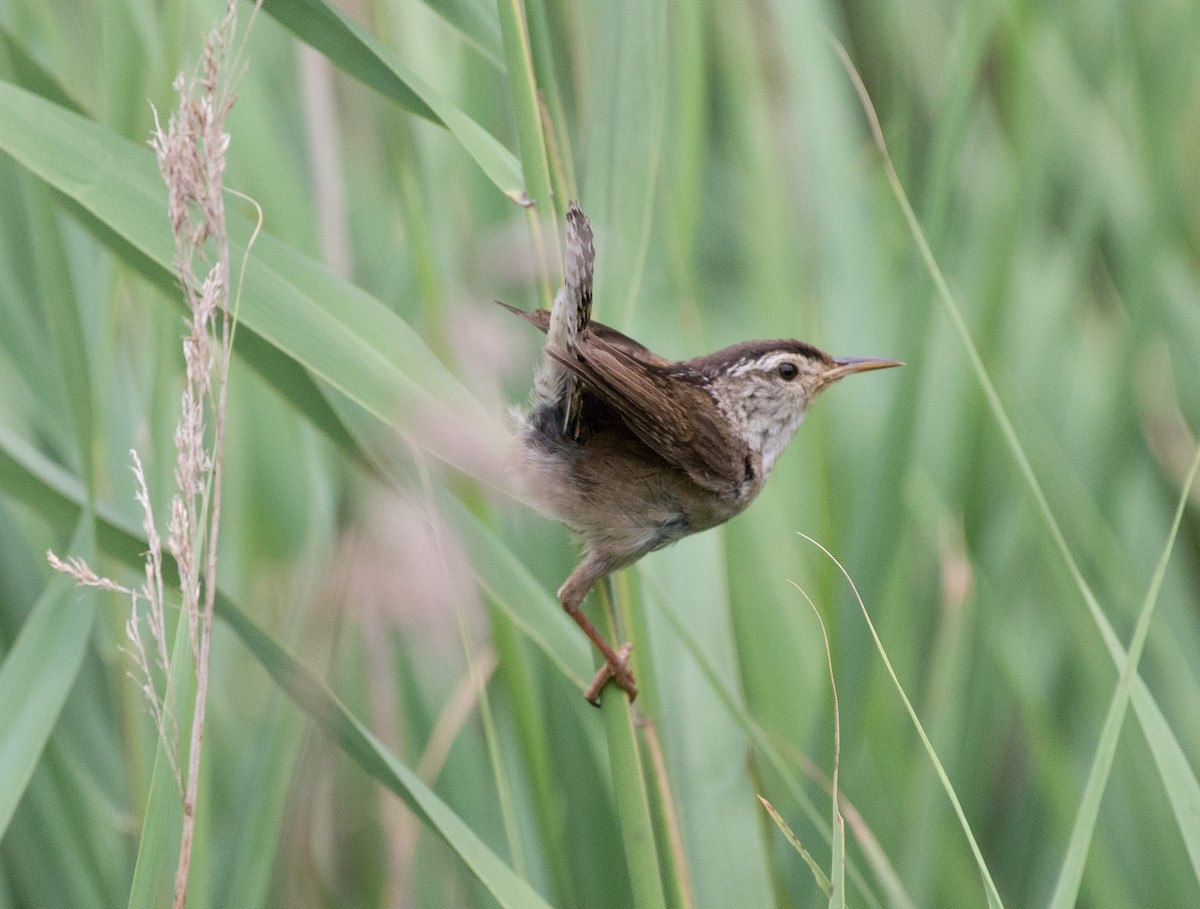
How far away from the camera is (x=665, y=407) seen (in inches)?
73.4

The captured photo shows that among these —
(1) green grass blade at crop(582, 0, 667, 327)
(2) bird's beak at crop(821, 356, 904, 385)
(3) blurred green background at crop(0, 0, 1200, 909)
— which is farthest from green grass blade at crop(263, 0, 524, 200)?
(2) bird's beak at crop(821, 356, 904, 385)

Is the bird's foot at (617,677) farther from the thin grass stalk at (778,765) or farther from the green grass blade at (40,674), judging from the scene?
the green grass blade at (40,674)

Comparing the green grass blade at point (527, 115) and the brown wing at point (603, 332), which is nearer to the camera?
the green grass blade at point (527, 115)

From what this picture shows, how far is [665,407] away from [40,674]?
930 millimetres

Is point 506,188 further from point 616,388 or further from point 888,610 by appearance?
point 888,610

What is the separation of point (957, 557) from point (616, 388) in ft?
2.67

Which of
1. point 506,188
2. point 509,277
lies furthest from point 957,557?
point 506,188

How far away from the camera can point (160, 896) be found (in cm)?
180

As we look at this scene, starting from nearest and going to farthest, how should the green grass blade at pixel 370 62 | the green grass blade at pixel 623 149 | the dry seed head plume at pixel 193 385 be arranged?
1. the dry seed head plume at pixel 193 385
2. the green grass blade at pixel 370 62
3. the green grass blade at pixel 623 149

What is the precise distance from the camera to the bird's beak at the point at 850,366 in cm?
217

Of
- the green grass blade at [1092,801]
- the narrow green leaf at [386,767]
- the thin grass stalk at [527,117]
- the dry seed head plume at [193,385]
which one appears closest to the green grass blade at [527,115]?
the thin grass stalk at [527,117]

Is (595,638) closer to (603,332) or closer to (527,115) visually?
(603,332)

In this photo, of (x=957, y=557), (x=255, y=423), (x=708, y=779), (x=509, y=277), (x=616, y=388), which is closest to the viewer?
(x=616, y=388)

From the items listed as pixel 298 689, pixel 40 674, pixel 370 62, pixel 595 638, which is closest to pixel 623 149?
pixel 370 62
